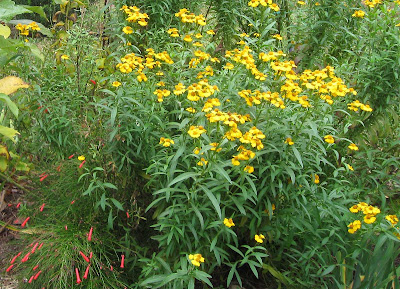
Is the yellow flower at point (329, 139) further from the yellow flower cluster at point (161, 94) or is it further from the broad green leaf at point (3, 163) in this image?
the broad green leaf at point (3, 163)

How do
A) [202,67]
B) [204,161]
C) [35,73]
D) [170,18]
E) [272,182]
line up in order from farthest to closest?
[170,18]
[35,73]
[202,67]
[272,182]
[204,161]

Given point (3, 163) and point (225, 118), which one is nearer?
point (225, 118)

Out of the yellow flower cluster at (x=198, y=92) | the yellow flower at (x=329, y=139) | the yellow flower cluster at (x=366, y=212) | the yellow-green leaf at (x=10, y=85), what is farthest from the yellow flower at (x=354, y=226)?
the yellow-green leaf at (x=10, y=85)

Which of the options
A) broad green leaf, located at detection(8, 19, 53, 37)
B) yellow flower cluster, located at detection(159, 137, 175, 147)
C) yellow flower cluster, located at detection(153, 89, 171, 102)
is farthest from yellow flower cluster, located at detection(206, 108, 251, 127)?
broad green leaf, located at detection(8, 19, 53, 37)

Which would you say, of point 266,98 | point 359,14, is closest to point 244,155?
point 266,98

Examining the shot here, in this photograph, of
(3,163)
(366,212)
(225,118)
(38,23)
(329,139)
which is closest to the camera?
(225,118)

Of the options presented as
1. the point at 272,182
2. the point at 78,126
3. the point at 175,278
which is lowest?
the point at 175,278

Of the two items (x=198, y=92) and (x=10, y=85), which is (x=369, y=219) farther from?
(x=10, y=85)

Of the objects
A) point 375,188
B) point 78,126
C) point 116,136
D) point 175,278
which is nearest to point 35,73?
point 78,126

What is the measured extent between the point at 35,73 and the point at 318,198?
6.53ft

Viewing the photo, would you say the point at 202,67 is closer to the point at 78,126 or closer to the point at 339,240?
the point at 78,126

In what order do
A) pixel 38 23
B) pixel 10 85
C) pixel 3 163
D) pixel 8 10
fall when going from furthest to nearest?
pixel 38 23, pixel 3 163, pixel 10 85, pixel 8 10

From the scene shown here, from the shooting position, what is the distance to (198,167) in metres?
2.37

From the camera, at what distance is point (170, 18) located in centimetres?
372
